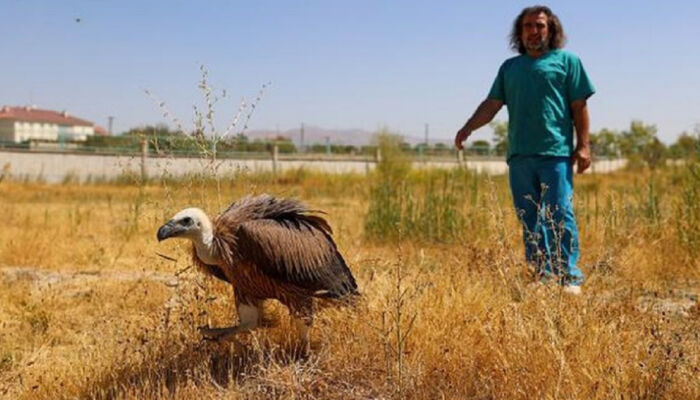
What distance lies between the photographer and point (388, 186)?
31.1 feet

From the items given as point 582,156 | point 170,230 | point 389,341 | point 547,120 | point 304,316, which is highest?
point 547,120

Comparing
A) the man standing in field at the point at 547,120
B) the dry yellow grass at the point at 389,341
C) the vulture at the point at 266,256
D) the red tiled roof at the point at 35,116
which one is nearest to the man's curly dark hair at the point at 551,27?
the man standing in field at the point at 547,120

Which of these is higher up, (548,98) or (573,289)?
(548,98)

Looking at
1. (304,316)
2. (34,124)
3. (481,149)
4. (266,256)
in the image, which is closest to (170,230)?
(266,256)

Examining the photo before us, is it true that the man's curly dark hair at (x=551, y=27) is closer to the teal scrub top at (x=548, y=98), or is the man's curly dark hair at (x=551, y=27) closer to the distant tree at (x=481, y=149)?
the teal scrub top at (x=548, y=98)

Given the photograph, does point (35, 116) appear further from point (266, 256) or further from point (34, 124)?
point (266, 256)

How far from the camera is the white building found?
78562 millimetres

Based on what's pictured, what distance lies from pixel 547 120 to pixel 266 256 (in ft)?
8.57

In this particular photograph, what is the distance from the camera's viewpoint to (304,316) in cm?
369

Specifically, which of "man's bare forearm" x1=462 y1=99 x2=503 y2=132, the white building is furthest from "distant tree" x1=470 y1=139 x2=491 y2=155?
"man's bare forearm" x1=462 y1=99 x2=503 y2=132

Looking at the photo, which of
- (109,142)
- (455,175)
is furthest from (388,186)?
(109,142)

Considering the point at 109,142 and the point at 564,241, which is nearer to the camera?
the point at 564,241

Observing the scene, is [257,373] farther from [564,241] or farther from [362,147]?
[362,147]

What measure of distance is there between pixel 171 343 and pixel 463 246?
384 centimetres
